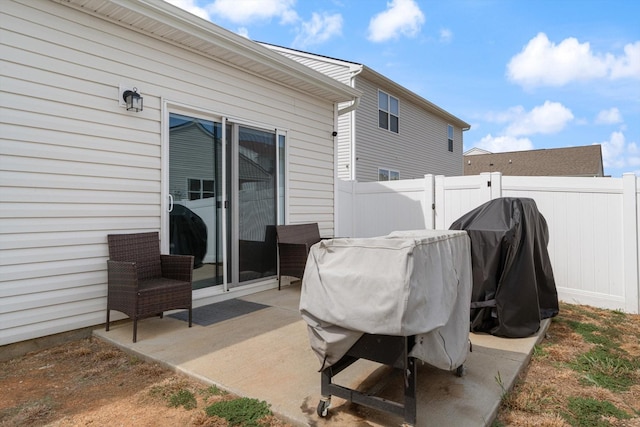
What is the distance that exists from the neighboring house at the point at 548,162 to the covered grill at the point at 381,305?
22.2 m

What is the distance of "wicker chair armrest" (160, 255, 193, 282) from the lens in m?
3.59

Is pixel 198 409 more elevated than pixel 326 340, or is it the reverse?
pixel 326 340

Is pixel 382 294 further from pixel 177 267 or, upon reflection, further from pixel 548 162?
pixel 548 162

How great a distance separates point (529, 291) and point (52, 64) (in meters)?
4.62

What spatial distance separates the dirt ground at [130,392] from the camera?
2104 millimetres

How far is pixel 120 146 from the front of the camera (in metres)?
3.67

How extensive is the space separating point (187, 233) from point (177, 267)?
0.65 metres

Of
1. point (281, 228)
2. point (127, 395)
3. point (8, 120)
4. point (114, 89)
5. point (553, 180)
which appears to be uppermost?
point (114, 89)

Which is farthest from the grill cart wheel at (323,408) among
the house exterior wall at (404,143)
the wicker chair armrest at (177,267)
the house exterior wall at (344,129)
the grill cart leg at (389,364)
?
the house exterior wall at (404,143)

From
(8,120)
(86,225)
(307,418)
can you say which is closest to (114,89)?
(8,120)

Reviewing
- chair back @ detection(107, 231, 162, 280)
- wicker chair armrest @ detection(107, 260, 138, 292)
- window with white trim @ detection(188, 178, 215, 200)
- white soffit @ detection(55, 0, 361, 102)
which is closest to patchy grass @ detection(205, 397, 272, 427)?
wicker chair armrest @ detection(107, 260, 138, 292)

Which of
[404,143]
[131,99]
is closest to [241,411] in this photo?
[131,99]

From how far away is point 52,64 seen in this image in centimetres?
323

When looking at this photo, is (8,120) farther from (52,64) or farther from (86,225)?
(86,225)
